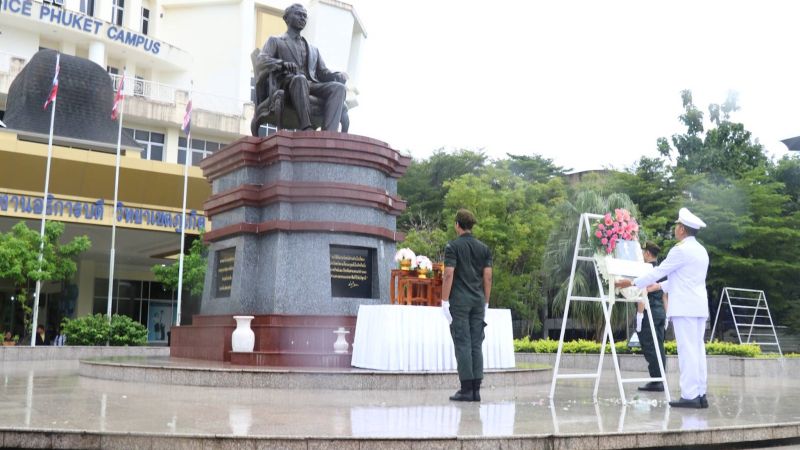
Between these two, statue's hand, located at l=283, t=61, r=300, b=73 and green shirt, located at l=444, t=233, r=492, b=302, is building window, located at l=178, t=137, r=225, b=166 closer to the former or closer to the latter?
statue's hand, located at l=283, t=61, r=300, b=73

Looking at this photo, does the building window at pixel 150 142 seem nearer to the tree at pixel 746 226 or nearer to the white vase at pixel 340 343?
the tree at pixel 746 226

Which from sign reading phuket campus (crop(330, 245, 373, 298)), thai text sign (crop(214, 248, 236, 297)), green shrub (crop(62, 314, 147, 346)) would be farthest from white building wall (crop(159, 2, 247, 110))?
sign reading phuket campus (crop(330, 245, 373, 298))

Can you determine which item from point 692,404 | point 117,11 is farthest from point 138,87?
point 692,404

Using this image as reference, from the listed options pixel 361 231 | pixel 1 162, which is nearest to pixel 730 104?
pixel 361 231

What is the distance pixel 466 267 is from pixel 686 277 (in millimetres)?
2313

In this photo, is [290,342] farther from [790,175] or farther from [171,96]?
[171,96]

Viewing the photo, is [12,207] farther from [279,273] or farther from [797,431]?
[797,431]

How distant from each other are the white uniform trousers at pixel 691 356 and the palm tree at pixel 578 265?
20136mm

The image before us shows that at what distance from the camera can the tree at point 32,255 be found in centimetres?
2595

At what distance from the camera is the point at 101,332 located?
76.3ft

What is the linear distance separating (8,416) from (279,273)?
555cm

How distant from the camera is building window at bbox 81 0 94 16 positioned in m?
39.7

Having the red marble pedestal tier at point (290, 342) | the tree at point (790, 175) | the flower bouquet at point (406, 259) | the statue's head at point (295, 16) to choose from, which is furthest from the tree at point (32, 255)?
the tree at point (790, 175)

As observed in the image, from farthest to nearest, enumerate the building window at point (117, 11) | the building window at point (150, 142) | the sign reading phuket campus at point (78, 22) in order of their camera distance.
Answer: the building window at point (117, 11) < the building window at point (150, 142) < the sign reading phuket campus at point (78, 22)
